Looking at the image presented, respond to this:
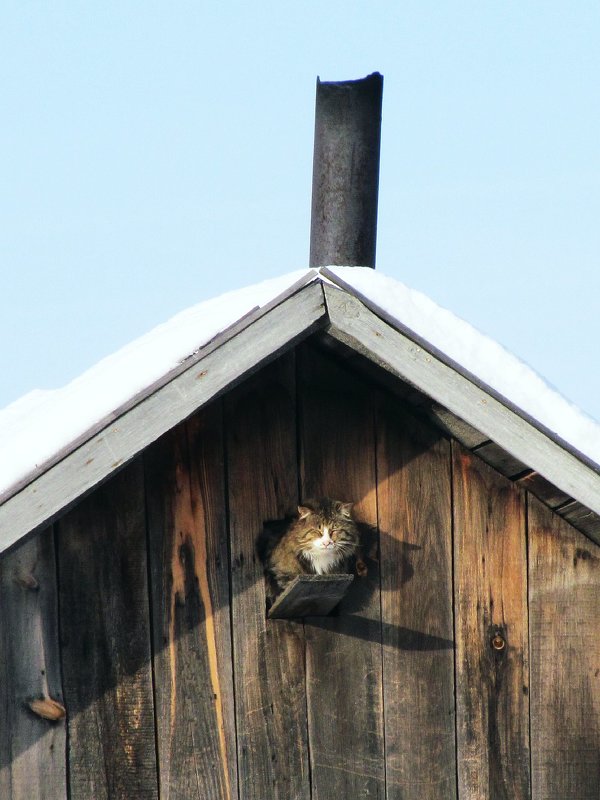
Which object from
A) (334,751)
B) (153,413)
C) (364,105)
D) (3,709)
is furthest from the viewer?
(364,105)

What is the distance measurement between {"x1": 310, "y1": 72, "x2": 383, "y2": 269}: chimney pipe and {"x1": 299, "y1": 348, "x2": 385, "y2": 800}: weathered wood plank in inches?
42.7

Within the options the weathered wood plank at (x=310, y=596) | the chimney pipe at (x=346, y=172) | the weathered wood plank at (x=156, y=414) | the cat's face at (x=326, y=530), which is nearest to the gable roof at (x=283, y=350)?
the weathered wood plank at (x=156, y=414)

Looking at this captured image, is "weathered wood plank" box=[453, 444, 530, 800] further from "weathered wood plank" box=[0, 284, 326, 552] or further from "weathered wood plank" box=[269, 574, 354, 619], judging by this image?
"weathered wood plank" box=[0, 284, 326, 552]

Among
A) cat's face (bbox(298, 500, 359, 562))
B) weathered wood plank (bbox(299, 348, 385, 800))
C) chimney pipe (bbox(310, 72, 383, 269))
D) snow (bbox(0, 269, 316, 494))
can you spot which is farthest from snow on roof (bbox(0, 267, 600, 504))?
chimney pipe (bbox(310, 72, 383, 269))

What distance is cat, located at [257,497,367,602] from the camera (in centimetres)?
403

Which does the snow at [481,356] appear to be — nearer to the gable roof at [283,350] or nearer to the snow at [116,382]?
the gable roof at [283,350]

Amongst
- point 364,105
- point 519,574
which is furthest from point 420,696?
point 364,105

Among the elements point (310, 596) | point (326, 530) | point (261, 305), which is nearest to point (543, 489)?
point (326, 530)

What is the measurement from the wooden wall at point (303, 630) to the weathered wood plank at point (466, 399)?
0.51 metres

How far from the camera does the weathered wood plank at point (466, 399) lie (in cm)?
370

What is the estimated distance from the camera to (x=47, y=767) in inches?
153

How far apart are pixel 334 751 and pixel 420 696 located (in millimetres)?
345

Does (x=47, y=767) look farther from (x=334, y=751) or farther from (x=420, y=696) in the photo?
(x=420, y=696)

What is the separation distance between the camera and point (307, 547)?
158 inches
